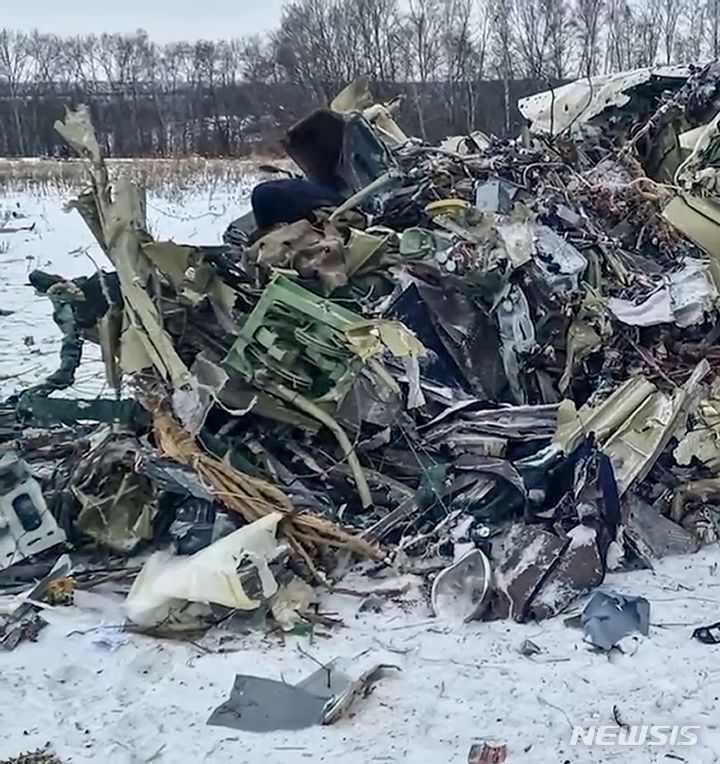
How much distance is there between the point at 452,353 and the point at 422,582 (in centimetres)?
163

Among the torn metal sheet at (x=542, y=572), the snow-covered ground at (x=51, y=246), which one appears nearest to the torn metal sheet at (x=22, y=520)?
the snow-covered ground at (x=51, y=246)

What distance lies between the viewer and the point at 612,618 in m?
4.01

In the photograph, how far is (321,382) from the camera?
5098 mm

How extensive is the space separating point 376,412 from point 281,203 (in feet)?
6.15

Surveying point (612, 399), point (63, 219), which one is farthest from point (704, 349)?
point (63, 219)

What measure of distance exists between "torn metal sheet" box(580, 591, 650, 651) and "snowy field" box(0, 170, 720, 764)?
0.05 meters

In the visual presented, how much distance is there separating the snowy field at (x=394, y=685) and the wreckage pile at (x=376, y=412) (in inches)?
7.2

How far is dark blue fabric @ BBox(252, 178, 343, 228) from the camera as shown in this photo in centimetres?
629

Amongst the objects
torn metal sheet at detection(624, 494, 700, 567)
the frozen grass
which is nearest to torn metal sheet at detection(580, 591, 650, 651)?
torn metal sheet at detection(624, 494, 700, 567)

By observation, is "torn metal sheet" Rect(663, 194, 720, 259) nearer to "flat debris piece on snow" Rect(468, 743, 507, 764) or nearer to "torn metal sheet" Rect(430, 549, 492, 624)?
"torn metal sheet" Rect(430, 549, 492, 624)

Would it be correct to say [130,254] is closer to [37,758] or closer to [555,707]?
[37,758]

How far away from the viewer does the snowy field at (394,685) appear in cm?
331

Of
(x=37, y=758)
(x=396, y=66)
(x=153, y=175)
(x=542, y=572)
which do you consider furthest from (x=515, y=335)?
(x=396, y=66)

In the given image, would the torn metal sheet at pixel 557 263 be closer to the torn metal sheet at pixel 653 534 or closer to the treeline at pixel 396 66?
the torn metal sheet at pixel 653 534
